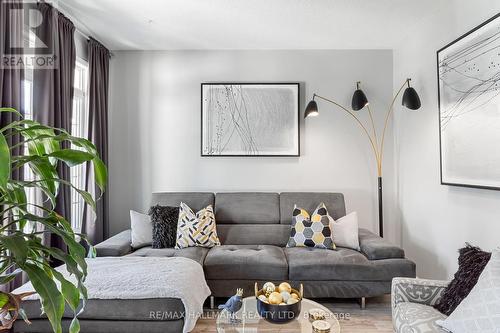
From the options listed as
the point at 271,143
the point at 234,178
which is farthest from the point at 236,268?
the point at 271,143

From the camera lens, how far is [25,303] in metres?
1.84

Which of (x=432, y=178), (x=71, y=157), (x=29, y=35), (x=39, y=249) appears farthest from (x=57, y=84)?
(x=432, y=178)

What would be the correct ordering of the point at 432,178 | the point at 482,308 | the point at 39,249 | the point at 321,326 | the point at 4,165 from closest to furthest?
the point at 4,165 < the point at 39,249 < the point at 482,308 < the point at 321,326 < the point at 432,178

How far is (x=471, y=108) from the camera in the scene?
7.23 ft

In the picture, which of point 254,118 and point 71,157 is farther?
point 254,118

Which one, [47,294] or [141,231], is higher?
[47,294]

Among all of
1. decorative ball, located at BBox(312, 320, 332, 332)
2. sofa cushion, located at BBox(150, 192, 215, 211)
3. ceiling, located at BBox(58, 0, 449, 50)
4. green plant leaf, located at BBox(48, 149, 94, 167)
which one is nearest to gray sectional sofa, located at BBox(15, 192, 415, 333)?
sofa cushion, located at BBox(150, 192, 215, 211)

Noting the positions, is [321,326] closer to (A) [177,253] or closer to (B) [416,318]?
(B) [416,318]

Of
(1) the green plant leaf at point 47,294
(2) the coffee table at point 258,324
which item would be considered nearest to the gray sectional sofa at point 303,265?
(2) the coffee table at point 258,324

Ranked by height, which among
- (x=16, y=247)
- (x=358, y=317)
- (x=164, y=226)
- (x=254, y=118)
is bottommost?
(x=358, y=317)

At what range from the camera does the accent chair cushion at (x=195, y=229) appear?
286cm

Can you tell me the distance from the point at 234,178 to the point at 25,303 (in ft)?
7.31

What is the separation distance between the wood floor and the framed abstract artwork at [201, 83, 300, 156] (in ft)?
5.51

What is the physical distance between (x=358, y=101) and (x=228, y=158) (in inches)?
63.3
